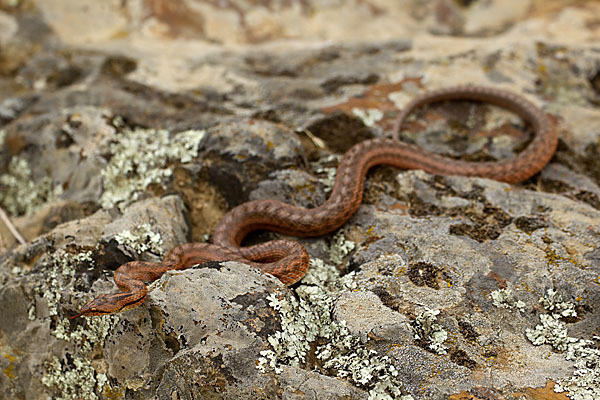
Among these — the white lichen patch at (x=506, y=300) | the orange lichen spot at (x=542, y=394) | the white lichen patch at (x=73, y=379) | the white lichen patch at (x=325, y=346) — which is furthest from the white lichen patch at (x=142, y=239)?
the orange lichen spot at (x=542, y=394)

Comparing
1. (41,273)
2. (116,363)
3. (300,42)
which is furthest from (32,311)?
(300,42)

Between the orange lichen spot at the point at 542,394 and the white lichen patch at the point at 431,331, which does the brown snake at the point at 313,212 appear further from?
the orange lichen spot at the point at 542,394

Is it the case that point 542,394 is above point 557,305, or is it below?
below

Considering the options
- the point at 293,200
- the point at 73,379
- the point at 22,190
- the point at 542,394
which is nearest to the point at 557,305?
Answer: the point at 542,394

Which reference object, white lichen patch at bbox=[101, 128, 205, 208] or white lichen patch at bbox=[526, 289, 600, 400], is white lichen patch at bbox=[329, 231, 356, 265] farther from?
white lichen patch at bbox=[101, 128, 205, 208]

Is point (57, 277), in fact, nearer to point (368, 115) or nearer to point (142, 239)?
point (142, 239)
